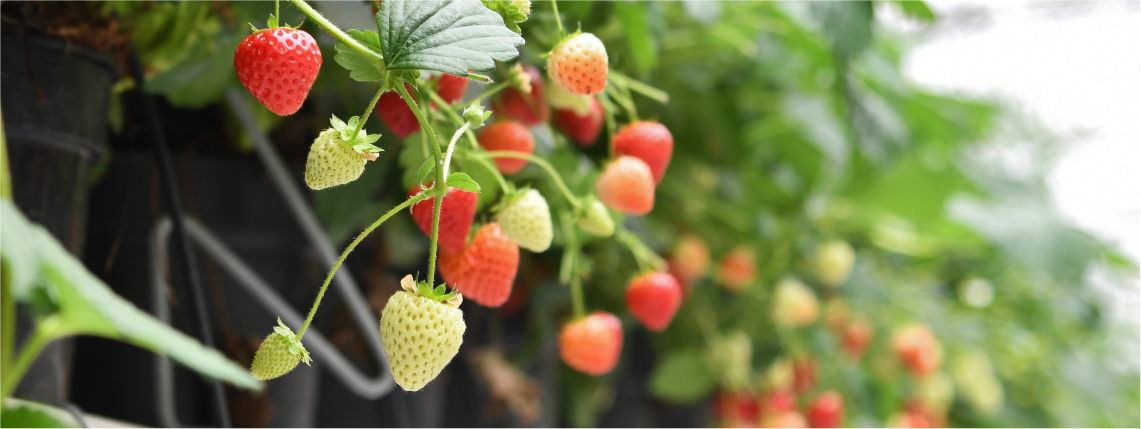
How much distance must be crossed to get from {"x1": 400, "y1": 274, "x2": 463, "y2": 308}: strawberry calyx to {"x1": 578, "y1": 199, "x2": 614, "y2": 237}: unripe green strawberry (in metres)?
0.14

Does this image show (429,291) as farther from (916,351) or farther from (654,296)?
(916,351)

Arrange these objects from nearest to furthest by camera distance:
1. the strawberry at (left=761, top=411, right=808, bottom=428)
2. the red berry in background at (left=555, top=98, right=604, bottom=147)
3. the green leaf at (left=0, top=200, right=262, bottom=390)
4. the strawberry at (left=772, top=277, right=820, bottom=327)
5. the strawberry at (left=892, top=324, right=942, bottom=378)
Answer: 1. the green leaf at (left=0, top=200, right=262, bottom=390)
2. the red berry in background at (left=555, top=98, right=604, bottom=147)
3. the strawberry at (left=761, top=411, right=808, bottom=428)
4. the strawberry at (left=772, top=277, right=820, bottom=327)
5. the strawberry at (left=892, top=324, right=942, bottom=378)

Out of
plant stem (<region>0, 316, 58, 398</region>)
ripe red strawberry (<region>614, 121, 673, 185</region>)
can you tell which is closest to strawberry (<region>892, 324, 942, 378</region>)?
ripe red strawberry (<region>614, 121, 673, 185</region>)

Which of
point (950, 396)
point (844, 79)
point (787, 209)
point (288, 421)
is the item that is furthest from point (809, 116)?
point (288, 421)

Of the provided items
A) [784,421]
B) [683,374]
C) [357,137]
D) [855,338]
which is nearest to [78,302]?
[357,137]

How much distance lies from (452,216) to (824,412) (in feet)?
2.46

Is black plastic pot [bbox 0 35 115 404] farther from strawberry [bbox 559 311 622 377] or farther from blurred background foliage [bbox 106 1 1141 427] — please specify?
strawberry [bbox 559 311 622 377]

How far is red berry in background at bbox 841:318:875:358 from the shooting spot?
1.15 metres

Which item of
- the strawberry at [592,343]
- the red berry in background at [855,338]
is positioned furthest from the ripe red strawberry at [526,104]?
the red berry in background at [855,338]

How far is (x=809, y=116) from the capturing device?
1.08 meters

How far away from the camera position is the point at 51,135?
474 millimetres

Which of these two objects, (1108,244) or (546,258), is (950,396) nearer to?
(1108,244)

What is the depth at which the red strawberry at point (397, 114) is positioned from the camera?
1.36ft

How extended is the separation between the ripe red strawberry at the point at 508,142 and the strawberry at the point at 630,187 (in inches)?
2.1
